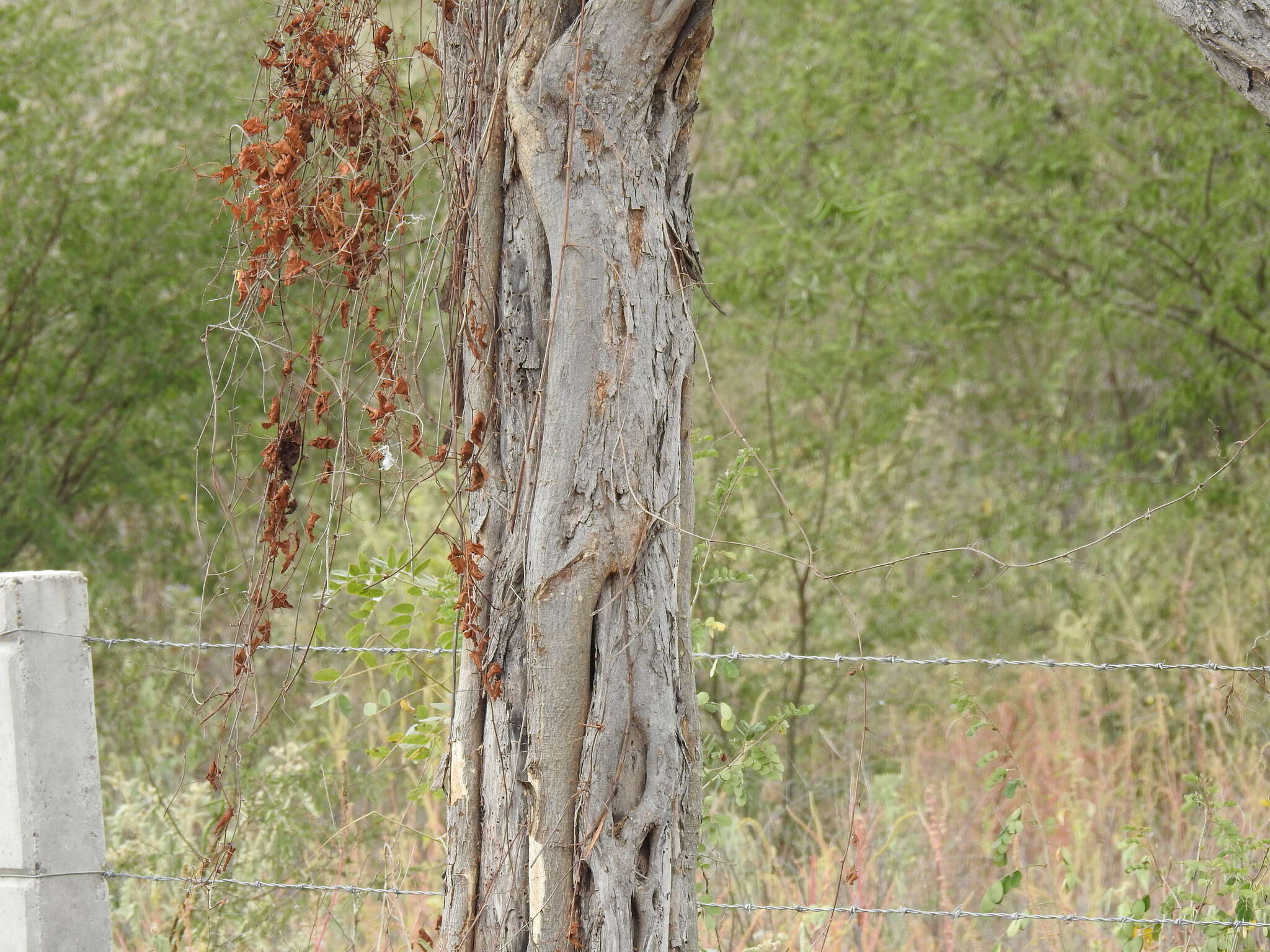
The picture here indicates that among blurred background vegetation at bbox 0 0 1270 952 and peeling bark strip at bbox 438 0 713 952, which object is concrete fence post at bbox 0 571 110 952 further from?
blurred background vegetation at bbox 0 0 1270 952

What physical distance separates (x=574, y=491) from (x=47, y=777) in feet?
3.69

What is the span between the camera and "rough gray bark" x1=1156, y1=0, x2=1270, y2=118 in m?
1.50

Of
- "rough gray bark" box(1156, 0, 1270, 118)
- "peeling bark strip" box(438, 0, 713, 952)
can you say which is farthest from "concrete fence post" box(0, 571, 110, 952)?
"rough gray bark" box(1156, 0, 1270, 118)

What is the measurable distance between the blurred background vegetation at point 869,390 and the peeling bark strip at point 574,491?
92.5 inches

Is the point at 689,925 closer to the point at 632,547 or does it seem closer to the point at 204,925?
the point at 632,547

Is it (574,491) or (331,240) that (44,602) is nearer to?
(331,240)

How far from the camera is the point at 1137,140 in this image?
6.19m

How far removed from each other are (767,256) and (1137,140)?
2.14m

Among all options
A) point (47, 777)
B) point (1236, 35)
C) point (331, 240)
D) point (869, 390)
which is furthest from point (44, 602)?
point (869, 390)

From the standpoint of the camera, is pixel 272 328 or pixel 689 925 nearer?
pixel 689 925

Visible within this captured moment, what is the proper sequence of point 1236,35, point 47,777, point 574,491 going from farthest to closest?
1. point 47,777
2. point 574,491
3. point 1236,35

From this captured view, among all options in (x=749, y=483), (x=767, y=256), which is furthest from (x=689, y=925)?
(x=767, y=256)

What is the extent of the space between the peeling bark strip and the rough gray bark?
0.67m

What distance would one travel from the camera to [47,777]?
2.15 m
